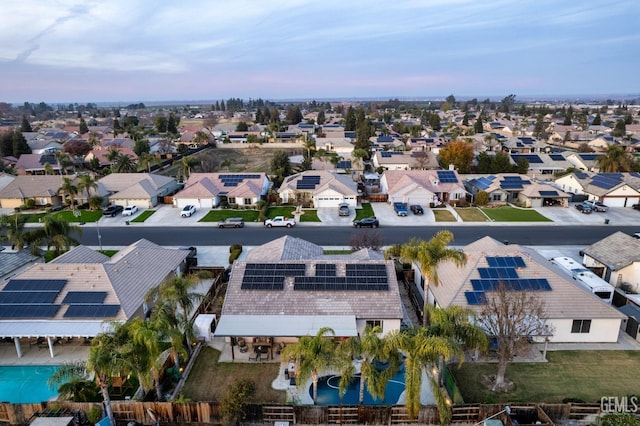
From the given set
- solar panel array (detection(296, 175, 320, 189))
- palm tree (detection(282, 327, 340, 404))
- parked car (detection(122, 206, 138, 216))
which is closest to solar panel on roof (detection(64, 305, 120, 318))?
palm tree (detection(282, 327, 340, 404))

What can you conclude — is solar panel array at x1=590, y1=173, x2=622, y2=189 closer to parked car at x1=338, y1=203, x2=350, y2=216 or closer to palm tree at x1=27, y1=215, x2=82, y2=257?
parked car at x1=338, y1=203, x2=350, y2=216

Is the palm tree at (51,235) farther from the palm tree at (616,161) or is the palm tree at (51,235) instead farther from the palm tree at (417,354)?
the palm tree at (616,161)

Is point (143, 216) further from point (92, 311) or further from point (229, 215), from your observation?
point (92, 311)

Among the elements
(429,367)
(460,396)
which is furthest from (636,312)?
(429,367)

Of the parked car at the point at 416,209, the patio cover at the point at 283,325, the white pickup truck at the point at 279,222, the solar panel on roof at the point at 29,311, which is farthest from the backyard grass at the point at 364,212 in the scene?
the solar panel on roof at the point at 29,311

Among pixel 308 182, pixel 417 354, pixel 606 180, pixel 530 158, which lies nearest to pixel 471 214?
pixel 606 180
